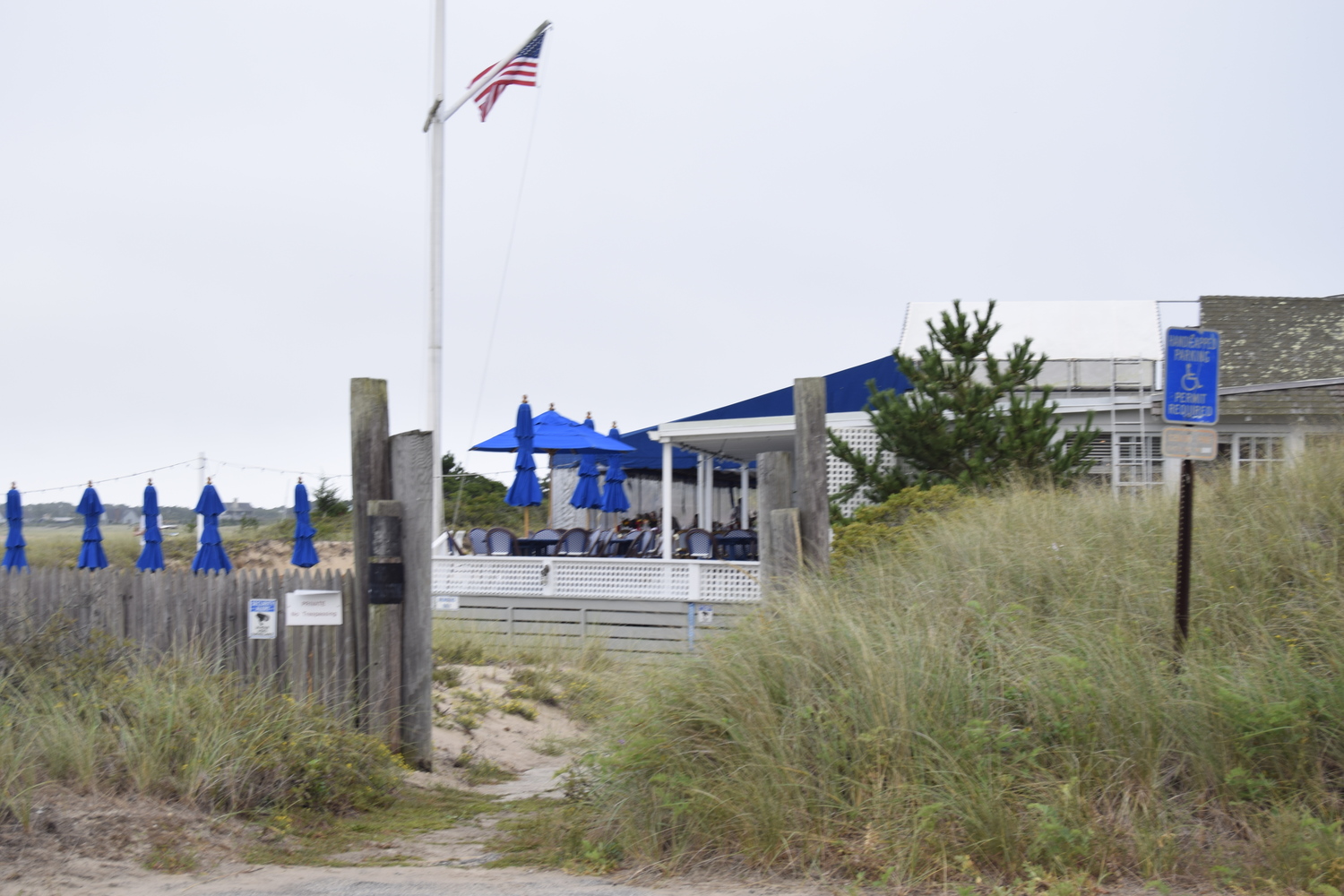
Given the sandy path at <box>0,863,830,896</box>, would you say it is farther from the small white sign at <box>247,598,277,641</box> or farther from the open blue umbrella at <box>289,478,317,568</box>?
the open blue umbrella at <box>289,478,317,568</box>

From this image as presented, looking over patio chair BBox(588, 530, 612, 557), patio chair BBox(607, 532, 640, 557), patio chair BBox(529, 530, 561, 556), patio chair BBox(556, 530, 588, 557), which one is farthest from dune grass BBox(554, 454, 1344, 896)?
patio chair BBox(607, 532, 640, 557)

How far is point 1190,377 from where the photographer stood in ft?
18.4

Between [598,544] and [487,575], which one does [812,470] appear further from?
[598,544]

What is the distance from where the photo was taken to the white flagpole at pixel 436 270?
1781cm

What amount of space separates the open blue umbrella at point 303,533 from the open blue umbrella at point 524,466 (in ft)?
10.3

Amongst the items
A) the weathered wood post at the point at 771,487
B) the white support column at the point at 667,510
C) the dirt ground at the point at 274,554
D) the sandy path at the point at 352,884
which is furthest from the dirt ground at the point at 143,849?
the dirt ground at the point at 274,554

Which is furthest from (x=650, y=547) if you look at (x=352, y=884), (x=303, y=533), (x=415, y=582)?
(x=352, y=884)

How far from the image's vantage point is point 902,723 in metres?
5.05

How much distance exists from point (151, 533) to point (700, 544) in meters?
7.80

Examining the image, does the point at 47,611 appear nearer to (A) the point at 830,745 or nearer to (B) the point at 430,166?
(A) the point at 830,745

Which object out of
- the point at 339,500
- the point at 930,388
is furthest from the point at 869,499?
the point at 339,500

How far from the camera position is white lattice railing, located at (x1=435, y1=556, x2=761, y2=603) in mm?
14273

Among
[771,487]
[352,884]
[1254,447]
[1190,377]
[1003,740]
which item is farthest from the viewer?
[1254,447]

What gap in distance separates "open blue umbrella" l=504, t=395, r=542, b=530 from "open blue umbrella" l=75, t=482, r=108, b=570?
574 cm
